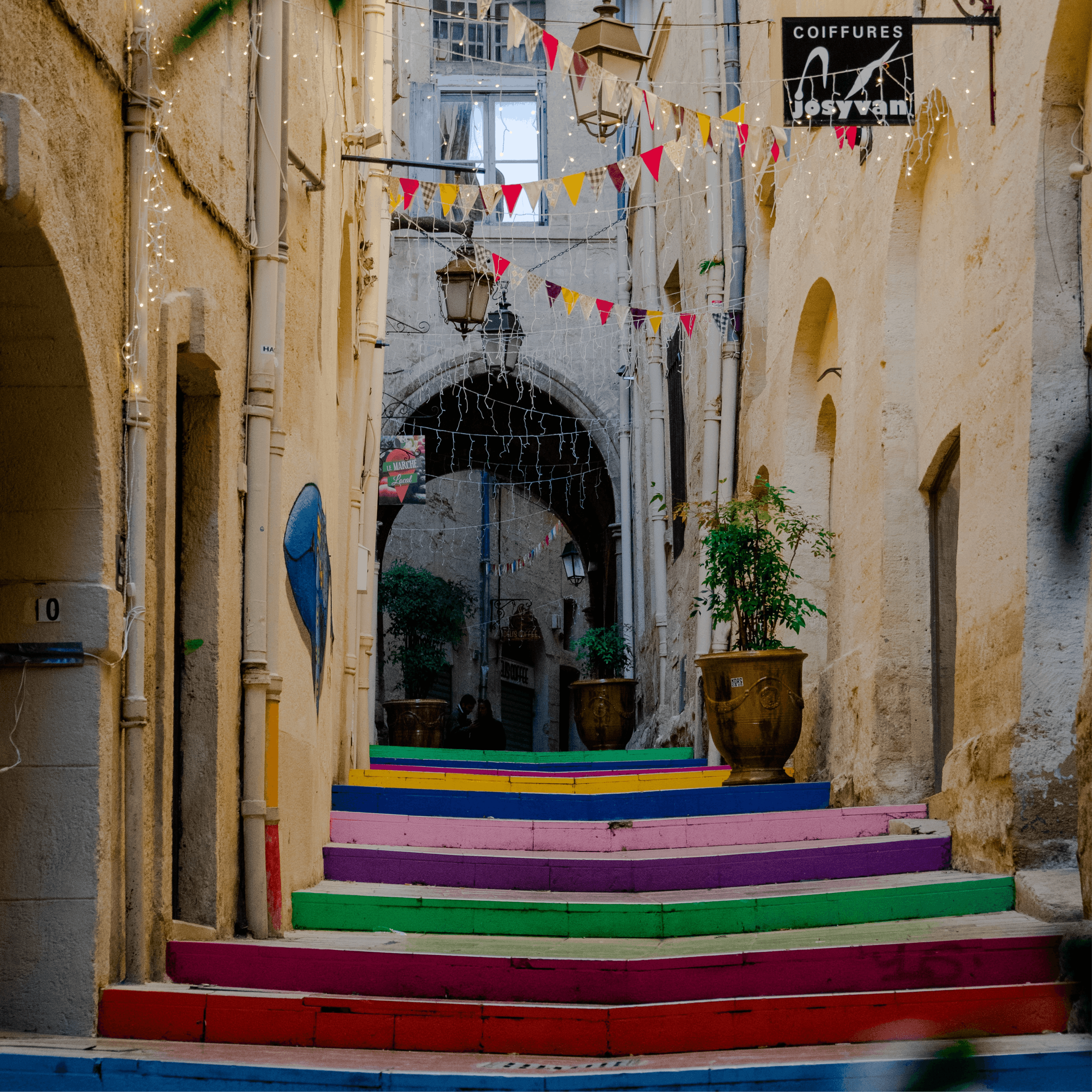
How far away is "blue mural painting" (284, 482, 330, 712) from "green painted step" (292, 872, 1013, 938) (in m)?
1.09

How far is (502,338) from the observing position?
16969 mm

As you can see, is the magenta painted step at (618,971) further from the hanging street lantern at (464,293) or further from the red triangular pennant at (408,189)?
the hanging street lantern at (464,293)

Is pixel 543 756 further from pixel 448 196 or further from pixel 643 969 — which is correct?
pixel 643 969

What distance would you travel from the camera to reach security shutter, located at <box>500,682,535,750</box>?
86.1 ft

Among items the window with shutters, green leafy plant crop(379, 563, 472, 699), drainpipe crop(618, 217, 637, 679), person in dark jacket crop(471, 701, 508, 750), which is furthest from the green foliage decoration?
green leafy plant crop(379, 563, 472, 699)

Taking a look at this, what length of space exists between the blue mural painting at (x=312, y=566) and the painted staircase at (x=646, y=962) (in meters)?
0.92

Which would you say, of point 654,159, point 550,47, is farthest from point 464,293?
point 550,47

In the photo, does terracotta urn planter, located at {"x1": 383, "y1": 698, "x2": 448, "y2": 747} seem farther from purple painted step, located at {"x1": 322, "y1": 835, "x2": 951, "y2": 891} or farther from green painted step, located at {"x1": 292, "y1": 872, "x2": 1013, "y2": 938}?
green painted step, located at {"x1": 292, "y1": 872, "x2": 1013, "y2": 938}

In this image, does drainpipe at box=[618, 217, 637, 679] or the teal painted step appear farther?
drainpipe at box=[618, 217, 637, 679]

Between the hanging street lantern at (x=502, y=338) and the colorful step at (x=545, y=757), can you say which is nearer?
the colorful step at (x=545, y=757)

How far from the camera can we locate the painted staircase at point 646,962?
3.88 metres

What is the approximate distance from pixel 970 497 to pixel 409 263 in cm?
1282

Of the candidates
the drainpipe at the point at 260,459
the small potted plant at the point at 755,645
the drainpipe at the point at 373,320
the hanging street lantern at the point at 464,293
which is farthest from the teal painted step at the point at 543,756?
the drainpipe at the point at 260,459

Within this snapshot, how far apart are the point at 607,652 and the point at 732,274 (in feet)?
14.6
